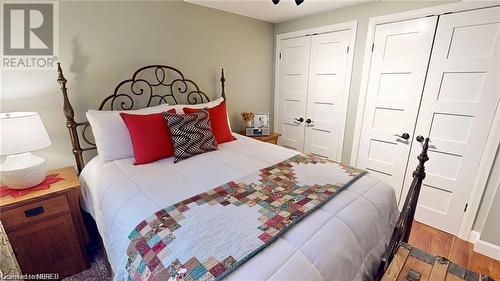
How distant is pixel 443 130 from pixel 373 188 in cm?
131

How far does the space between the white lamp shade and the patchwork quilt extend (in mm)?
1041

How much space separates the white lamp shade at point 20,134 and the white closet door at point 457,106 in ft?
10.6

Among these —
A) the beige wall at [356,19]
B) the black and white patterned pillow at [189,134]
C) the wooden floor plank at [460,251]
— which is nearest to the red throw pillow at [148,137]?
the black and white patterned pillow at [189,134]

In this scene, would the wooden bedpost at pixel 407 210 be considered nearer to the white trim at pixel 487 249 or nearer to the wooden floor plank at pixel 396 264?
the wooden floor plank at pixel 396 264

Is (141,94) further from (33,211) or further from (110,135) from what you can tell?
(33,211)

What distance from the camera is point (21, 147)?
1431 mm

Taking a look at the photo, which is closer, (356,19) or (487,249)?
(487,249)

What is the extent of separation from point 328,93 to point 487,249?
2.11 metres

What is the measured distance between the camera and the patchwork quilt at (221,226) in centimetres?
88

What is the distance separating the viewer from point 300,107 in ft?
10.7

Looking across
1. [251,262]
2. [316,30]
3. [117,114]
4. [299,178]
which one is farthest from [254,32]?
[251,262]

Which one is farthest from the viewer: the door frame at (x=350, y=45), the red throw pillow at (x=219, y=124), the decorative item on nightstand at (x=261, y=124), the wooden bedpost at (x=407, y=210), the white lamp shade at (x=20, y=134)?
the decorative item on nightstand at (x=261, y=124)

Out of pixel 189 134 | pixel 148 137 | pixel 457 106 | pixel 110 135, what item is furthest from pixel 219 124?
pixel 457 106

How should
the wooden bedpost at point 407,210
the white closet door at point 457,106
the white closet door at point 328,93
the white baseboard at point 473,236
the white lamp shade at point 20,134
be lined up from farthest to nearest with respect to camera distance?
the white closet door at point 328,93 < the white baseboard at point 473,236 < the white closet door at point 457,106 < the white lamp shade at point 20,134 < the wooden bedpost at point 407,210
